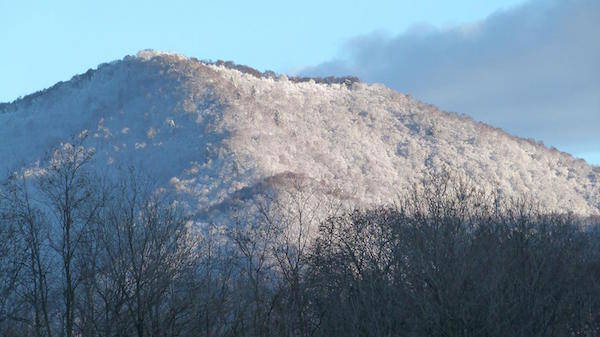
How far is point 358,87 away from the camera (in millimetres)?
122188

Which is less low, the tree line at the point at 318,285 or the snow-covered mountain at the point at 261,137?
the snow-covered mountain at the point at 261,137

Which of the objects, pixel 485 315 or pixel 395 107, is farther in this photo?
pixel 395 107

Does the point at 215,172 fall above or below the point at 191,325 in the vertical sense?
above

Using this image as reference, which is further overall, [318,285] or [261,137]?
[261,137]

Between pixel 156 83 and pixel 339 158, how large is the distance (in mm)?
28035

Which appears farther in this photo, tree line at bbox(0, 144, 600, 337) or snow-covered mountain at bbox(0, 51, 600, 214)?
snow-covered mountain at bbox(0, 51, 600, 214)

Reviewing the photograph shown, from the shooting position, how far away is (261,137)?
89.5 meters

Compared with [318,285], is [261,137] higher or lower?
higher

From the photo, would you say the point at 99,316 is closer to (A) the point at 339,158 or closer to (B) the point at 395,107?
(A) the point at 339,158

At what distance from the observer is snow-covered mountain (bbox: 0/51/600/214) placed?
82.9 m

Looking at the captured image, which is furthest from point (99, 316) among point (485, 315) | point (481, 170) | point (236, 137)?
point (481, 170)

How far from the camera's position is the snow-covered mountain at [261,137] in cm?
8288

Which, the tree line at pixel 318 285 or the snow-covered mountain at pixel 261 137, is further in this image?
the snow-covered mountain at pixel 261 137

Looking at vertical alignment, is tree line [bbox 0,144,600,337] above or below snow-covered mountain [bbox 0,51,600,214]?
below
